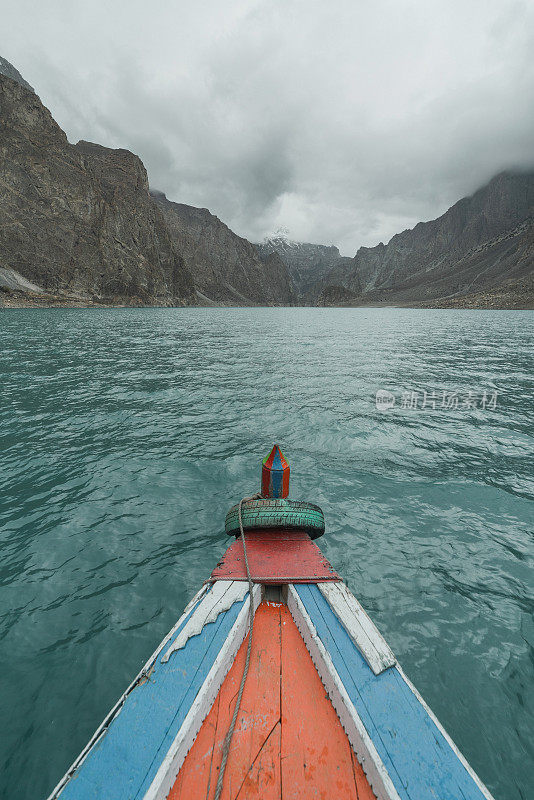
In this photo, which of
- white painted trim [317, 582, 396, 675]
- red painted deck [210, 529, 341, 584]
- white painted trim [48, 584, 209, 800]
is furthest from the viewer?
red painted deck [210, 529, 341, 584]

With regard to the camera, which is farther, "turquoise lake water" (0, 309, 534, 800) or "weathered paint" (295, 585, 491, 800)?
"turquoise lake water" (0, 309, 534, 800)

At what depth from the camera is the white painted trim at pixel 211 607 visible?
11.6ft

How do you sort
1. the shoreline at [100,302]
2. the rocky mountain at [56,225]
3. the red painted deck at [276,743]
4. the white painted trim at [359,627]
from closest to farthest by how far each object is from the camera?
the red painted deck at [276,743], the white painted trim at [359,627], the shoreline at [100,302], the rocky mountain at [56,225]

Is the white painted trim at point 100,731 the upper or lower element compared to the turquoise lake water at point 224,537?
upper

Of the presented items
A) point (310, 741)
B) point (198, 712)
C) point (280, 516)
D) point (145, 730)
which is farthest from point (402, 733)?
point (280, 516)

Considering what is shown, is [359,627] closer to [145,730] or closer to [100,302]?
[145,730]

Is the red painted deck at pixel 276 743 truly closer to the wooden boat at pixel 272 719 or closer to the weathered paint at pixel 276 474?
the wooden boat at pixel 272 719

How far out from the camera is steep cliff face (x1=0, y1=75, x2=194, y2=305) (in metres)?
99.1

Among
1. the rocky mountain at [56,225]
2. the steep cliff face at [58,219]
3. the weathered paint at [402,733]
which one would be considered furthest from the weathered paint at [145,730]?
the steep cliff face at [58,219]

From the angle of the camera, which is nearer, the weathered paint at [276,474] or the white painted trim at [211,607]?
the white painted trim at [211,607]

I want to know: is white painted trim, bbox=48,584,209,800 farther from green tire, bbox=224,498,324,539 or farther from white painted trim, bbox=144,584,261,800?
green tire, bbox=224,498,324,539

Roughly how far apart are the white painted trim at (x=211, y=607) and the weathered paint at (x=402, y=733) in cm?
112

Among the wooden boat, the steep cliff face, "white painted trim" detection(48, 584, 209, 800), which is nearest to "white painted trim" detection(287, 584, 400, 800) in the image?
the wooden boat

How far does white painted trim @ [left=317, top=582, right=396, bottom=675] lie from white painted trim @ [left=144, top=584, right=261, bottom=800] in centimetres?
105
